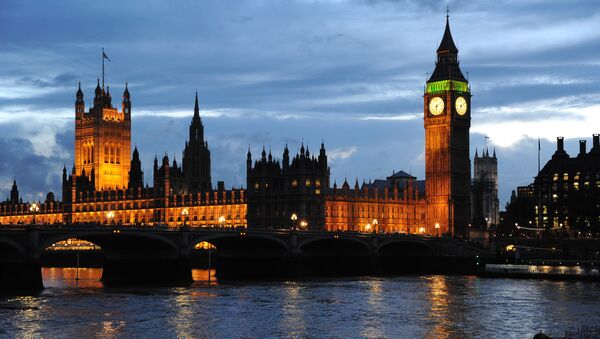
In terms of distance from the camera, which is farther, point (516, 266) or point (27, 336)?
point (516, 266)

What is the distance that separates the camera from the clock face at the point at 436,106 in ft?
628

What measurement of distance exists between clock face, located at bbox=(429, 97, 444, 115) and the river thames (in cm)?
7603

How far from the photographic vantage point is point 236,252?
139000 millimetres

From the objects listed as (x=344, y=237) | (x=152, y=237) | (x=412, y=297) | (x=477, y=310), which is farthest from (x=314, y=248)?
(x=477, y=310)

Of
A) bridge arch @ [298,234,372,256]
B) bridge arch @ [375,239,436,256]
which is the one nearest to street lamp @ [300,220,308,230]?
bridge arch @ [375,239,436,256]

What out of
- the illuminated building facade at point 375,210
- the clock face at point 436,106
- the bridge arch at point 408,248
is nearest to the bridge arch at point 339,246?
the bridge arch at point 408,248

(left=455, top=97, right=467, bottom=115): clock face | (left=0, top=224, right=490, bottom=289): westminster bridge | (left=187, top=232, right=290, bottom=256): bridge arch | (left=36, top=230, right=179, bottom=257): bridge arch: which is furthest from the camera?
(left=455, top=97, right=467, bottom=115): clock face

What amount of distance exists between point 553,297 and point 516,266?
5204 cm

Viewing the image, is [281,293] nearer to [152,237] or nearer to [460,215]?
[152,237]

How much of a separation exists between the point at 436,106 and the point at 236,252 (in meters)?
65.7

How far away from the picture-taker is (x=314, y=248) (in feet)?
490

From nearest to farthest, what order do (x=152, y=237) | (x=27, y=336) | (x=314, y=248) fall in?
(x=27, y=336) → (x=152, y=237) → (x=314, y=248)

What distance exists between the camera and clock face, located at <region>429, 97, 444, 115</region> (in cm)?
19138

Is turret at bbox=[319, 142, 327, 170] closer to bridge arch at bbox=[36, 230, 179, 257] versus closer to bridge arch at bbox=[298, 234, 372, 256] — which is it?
bridge arch at bbox=[298, 234, 372, 256]
